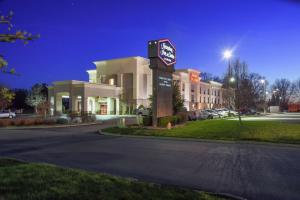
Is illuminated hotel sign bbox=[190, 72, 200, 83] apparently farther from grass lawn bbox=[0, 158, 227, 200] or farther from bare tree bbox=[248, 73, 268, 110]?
grass lawn bbox=[0, 158, 227, 200]

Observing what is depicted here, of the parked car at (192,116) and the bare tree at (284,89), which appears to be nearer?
the parked car at (192,116)

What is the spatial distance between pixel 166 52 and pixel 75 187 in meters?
22.1

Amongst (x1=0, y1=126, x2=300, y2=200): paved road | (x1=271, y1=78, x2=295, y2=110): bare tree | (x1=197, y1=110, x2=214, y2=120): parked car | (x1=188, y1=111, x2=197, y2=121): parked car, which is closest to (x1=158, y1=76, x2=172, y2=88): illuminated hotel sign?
(x1=0, y1=126, x2=300, y2=200): paved road

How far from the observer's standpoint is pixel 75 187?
6398 millimetres

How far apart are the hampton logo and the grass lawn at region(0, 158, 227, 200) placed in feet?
64.1

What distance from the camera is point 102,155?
1212 centimetres

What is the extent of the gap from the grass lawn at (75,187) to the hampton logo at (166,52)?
19542 mm

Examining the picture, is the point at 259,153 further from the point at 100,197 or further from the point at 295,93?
the point at 295,93

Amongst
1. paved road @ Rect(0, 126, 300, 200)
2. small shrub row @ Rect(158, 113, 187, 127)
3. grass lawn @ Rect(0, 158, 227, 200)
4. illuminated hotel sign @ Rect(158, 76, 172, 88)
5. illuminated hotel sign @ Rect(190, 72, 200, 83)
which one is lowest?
paved road @ Rect(0, 126, 300, 200)

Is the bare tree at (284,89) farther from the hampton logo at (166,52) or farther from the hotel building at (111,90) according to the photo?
the hampton logo at (166,52)

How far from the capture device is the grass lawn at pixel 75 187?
19.1 ft

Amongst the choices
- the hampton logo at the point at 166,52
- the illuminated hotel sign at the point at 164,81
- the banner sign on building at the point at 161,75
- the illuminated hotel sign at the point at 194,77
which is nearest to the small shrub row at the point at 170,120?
the banner sign on building at the point at 161,75

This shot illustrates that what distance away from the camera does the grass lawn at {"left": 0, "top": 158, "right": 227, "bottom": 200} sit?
5.82m

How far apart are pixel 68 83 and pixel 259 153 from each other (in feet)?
173
